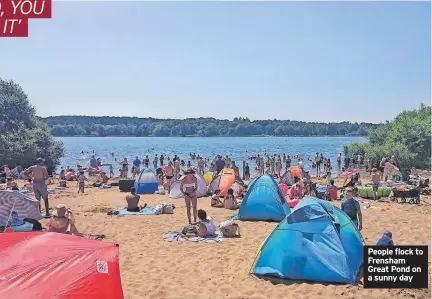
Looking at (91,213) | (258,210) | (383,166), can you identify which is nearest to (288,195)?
(258,210)

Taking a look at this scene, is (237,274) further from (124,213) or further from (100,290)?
(124,213)

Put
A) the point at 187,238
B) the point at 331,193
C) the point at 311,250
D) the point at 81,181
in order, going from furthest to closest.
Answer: the point at 81,181, the point at 331,193, the point at 187,238, the point at 311,250

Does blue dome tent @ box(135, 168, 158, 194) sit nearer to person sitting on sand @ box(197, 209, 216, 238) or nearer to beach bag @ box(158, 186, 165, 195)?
beach bag @ box(158, 186, 165, 195)

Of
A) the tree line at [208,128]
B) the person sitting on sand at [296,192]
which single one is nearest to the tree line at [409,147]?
the person sitting on sand at [296,192]

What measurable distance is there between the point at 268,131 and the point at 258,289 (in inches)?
6702

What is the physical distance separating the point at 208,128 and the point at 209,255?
560 ft

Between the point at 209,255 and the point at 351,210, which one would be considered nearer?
the point at 209,255

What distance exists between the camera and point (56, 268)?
4.61m

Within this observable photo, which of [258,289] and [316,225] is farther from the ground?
[316,225]

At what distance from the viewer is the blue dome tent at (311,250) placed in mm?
6770

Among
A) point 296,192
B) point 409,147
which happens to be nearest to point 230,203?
point 296,192

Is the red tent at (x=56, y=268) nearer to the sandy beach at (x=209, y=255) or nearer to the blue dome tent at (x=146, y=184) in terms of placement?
the sandy beach at (x=209, y=255)

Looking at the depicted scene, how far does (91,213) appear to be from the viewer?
13.1 meters

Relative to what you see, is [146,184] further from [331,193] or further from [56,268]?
[56,268]
